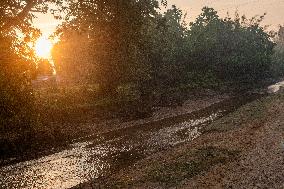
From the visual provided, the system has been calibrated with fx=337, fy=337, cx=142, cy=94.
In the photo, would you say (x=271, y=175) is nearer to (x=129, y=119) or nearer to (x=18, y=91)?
(x=18, y=91)

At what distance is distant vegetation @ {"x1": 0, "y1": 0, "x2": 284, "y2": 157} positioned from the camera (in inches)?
731

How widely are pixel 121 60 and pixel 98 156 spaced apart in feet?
42.4

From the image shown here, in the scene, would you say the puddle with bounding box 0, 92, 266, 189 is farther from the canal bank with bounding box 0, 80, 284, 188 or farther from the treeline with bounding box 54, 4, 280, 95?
the treeline with bounding box 54, 4, 280, 95

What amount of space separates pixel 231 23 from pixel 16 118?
6332 centimetres

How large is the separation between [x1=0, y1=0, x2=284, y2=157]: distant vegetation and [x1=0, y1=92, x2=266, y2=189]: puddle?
435cm

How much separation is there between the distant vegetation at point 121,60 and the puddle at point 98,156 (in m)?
4.35

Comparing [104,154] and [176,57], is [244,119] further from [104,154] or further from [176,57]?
[176,57]

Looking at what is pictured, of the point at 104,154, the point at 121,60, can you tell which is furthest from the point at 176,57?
the point at 104,154

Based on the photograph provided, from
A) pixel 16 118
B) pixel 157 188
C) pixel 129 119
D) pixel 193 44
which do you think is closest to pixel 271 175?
pixel 157 188

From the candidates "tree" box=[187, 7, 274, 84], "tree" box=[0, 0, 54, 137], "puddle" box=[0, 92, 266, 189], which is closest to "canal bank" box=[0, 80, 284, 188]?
"puddle" box=[0, 92, 266, 189]

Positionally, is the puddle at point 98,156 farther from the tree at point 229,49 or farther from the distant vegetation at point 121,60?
the tree at point 229,49

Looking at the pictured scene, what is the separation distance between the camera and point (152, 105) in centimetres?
4388

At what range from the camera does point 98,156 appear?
23031 millimetres

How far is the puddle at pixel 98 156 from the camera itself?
61.7 ft
